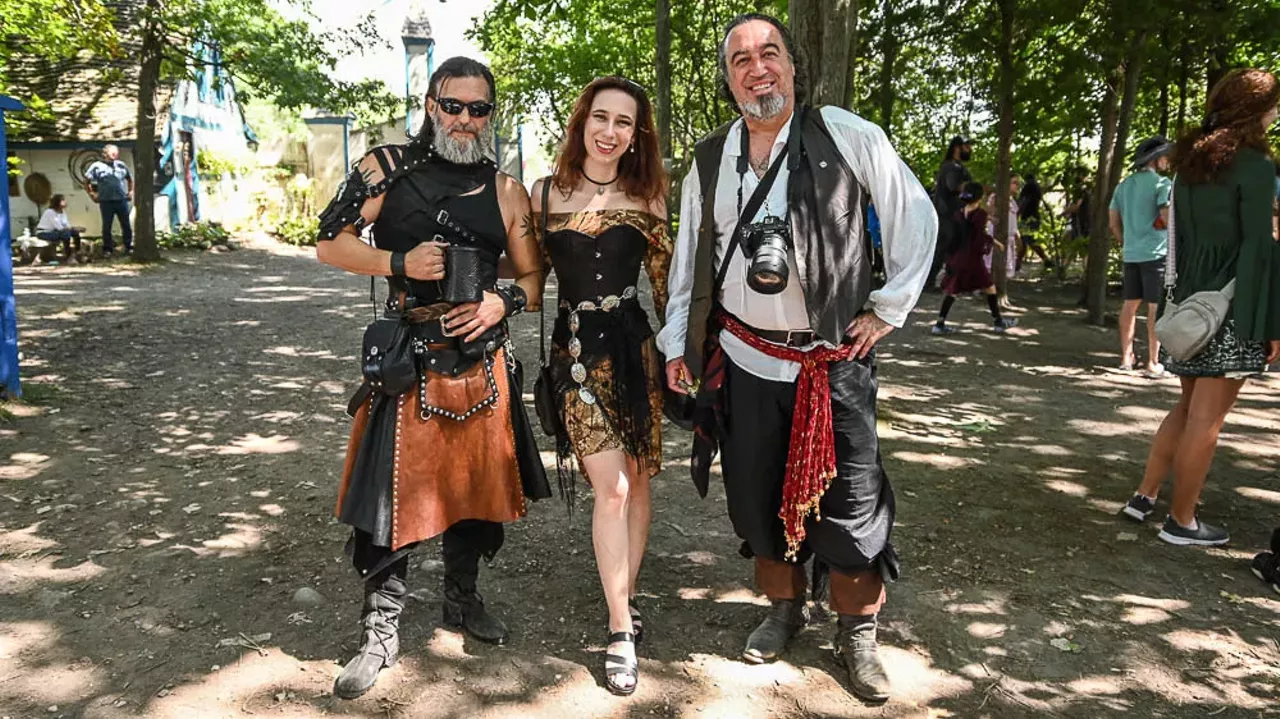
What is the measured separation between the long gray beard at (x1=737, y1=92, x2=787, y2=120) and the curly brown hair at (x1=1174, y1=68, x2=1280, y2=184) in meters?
2.17

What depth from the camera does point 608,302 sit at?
3080 mm

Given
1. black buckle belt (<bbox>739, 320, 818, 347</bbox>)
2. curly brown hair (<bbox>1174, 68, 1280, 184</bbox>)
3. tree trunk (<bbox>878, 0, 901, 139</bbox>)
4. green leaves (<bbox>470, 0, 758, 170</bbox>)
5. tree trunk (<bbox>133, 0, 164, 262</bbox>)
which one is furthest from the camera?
green leaves (<bbox>470, 0, 758, 170</bbox>)

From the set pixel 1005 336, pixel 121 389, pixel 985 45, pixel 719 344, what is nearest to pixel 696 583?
pixel 719 344

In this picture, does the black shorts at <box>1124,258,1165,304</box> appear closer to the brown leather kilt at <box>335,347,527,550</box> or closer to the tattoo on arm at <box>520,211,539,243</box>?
the tattoo on arm at <box>520,211,539,243</box>

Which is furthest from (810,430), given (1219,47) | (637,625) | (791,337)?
(1219,47)

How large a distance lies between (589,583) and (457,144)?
6.12 feet

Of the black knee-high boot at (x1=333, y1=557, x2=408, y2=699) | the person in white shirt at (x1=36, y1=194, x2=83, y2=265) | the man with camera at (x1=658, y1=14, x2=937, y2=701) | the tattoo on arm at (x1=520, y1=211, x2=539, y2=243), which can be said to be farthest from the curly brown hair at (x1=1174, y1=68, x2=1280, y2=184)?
the person in white shirt at (x1=36, y1=194, x2=83, y2=265)

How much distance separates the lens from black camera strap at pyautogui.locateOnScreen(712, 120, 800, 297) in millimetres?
2873

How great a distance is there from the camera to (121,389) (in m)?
6.91

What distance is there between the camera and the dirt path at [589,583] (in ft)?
9.70

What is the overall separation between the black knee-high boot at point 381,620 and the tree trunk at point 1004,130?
9929 millimetres

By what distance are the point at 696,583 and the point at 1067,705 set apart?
1.45m

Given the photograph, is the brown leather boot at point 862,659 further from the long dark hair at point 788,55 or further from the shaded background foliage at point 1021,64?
the shaded background foliage at point 1021,64

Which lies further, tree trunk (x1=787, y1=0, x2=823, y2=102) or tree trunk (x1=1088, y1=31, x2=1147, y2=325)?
tree trunk (x1=1088, y1=31, x2=1147, y2=325)
